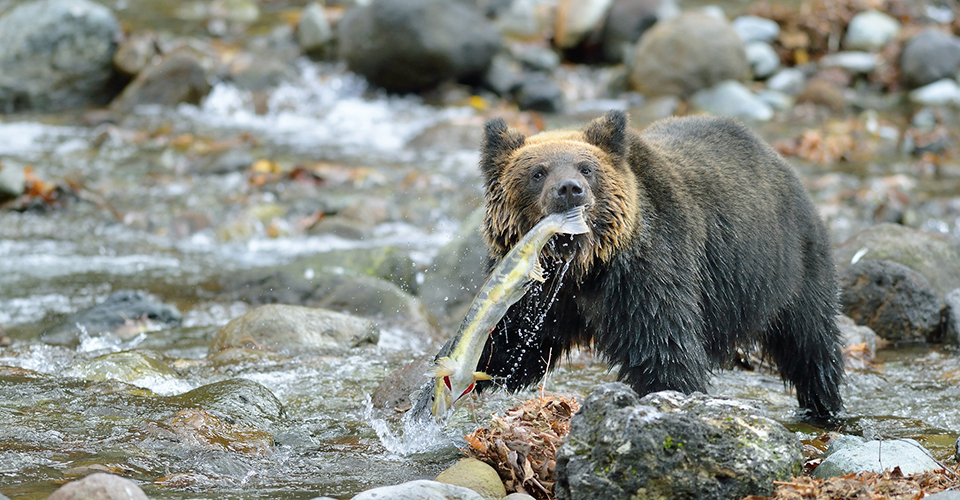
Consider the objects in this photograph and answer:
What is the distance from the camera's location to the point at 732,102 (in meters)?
16.8

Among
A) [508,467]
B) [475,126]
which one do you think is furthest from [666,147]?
[475,126]

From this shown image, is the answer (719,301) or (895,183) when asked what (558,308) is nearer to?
(719,301)

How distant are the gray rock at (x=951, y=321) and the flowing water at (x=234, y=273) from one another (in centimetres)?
26

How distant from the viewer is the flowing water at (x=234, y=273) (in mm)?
4797

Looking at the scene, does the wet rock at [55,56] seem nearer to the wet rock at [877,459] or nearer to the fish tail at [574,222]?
the fish tail at [574,222]

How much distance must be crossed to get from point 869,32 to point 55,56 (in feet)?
53.4

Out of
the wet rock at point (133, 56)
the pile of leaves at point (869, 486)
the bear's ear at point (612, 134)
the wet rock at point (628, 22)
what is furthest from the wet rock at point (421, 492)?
the wet rock at point (628, 22)

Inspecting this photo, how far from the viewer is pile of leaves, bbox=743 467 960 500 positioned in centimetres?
391

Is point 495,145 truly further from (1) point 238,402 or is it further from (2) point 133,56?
(2) point 133,56

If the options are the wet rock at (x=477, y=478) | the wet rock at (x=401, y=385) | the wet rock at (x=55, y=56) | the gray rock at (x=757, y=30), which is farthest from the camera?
the gray rock at (x=757, y=30)

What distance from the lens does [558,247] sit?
4.86m

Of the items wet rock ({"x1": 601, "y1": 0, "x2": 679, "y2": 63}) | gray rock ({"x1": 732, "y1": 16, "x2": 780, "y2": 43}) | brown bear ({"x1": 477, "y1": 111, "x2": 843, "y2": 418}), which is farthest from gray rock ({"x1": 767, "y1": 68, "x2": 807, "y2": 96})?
brown bear ({"x1": 477, "y1": 111, "x2": 843, "y2": 418})

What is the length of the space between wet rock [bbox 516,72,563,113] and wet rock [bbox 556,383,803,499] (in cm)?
1331

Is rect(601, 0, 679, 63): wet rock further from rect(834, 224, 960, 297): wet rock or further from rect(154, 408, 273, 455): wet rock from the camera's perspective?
rect(154, 408, 273, 455): wet rock
